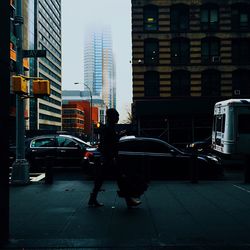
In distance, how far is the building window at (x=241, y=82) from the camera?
3191 centimetres

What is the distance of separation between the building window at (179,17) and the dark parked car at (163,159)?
2100 cm

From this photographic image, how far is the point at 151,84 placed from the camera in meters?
32.1

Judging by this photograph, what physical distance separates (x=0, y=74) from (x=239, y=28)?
29952 mm

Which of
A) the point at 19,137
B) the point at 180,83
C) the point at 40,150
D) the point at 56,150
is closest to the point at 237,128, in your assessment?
the point at 56,150

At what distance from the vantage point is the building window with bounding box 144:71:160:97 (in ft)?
105

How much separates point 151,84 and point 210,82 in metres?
4.84

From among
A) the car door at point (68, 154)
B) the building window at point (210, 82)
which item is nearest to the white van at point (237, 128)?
the car door at point (68, 154)

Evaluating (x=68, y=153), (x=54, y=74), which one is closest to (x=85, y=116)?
(x=54, y=74)

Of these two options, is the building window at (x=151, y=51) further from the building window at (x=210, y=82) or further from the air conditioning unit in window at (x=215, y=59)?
the air conditioning unit in window at (x=215, y=59)

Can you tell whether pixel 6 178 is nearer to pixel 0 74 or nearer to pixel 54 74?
pixel 0 74

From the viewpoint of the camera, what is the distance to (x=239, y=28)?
105 ft

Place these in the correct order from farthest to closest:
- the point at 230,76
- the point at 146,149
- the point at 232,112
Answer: the point at 230,76 < the point at 232,112 < the point at 146,149

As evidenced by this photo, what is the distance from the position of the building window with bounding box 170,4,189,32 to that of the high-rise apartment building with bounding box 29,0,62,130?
57881mm

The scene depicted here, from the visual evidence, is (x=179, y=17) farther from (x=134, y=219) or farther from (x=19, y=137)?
(x=134, y=219)
